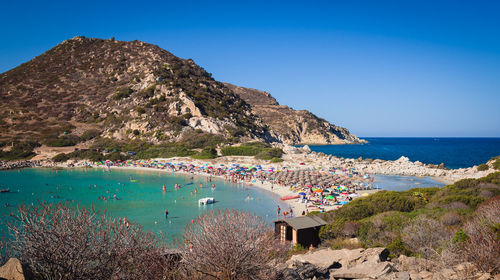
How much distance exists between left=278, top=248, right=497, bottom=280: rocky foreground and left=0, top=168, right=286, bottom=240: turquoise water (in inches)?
475

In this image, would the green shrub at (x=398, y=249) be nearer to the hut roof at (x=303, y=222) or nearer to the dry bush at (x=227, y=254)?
the hut roof at (x=303, y=222)

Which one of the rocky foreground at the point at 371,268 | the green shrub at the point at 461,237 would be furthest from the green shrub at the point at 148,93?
the green shrub at the point at 461,237

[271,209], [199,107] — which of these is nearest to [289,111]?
[199,107]

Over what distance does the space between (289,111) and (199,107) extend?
85.7 m

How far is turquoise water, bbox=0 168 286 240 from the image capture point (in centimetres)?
2417

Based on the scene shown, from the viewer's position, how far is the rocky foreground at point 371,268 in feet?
22.9

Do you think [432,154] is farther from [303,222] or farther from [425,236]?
[425,236]

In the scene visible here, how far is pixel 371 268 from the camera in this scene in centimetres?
762

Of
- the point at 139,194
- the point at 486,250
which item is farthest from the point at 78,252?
the point at 139,194

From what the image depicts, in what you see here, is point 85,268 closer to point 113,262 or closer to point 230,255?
point 113,262

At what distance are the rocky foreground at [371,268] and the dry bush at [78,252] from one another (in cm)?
319

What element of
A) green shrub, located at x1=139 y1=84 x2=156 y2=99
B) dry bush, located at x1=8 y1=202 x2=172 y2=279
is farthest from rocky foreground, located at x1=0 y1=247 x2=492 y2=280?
green shrub, located at x1=139 y1=84 x2=156 y2=99

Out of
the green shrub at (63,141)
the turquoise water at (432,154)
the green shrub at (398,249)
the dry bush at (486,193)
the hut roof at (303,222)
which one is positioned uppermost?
the green shrub at (63,141)

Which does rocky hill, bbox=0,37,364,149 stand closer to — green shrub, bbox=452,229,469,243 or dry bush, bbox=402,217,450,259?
dry bush, bbox=402,217,450,259
